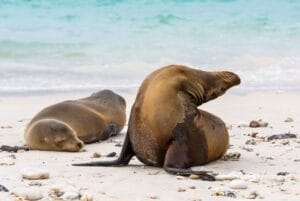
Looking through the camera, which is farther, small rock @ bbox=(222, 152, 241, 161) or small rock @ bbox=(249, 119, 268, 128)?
small rock @ bbox=(249, 119, 268, 128)

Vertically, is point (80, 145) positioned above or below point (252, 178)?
below

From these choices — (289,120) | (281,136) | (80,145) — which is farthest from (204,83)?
(289,120)

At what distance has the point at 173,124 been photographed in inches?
232

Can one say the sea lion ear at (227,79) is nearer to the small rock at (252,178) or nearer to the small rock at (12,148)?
the small rock at (252,178)

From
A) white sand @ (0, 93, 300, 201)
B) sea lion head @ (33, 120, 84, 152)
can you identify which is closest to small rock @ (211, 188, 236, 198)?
white sand @ (0, 93, 300, 201)

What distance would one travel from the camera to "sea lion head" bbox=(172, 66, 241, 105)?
6.14 m

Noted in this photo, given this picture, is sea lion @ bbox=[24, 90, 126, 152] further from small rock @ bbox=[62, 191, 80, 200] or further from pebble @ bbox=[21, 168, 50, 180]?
small rock @ bbox=[62, 191, 80, 200]

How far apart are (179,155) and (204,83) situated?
70 centimetres

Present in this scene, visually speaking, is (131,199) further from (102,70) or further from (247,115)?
(102,70)

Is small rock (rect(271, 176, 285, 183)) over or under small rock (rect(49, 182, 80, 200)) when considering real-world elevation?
under

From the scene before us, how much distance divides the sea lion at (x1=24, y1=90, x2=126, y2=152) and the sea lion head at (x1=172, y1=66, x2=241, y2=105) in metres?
1.49

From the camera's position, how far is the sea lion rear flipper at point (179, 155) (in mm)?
5680

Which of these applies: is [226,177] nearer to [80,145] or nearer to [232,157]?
[232,157]

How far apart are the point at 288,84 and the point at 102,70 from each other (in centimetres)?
361
